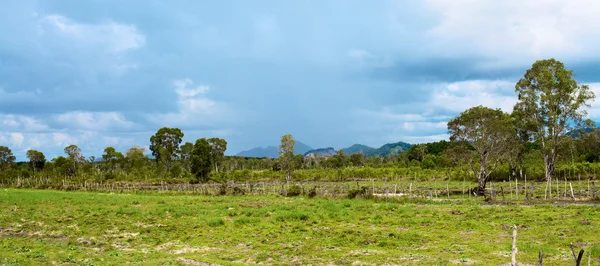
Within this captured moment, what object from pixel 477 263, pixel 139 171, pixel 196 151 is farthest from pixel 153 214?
pixel 139 171

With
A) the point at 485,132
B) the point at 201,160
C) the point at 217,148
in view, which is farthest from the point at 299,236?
the point at 217,148

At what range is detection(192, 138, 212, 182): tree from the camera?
96312 millimetres

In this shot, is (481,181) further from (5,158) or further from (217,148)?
(5,158)

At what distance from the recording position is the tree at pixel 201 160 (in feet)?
316

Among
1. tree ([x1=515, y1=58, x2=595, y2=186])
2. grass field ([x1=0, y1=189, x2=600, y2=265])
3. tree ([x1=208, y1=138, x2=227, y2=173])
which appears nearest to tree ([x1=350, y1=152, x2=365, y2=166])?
tree ([x1=208, y1=138, x2=227, y2=173])

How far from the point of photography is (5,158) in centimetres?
13525

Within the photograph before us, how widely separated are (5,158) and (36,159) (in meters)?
14.1

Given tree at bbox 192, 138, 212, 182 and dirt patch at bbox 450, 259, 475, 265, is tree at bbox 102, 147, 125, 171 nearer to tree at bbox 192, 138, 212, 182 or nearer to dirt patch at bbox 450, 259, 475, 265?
tree at bbox 192, 138, 212, 182

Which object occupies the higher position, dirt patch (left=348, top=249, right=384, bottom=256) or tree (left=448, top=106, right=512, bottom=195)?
tree (left=448, top=106, right=512, bottom=195)

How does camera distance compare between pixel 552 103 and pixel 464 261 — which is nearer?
pixel 464 261

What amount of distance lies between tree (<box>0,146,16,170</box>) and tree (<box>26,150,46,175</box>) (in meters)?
9.23

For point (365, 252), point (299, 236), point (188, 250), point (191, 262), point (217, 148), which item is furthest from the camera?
point (217, 148)

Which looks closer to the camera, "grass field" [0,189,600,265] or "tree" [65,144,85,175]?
"grass field" [0,189,600,265]

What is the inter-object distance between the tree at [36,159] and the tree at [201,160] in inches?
2563
